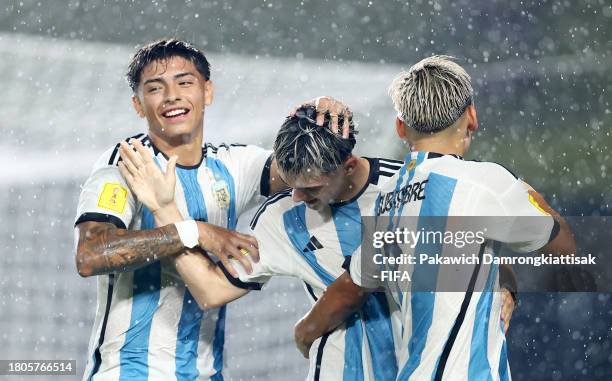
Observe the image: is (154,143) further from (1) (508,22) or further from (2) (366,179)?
(1) (508,22)

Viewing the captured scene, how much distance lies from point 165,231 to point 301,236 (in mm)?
454

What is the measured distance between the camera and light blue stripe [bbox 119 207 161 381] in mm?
3217

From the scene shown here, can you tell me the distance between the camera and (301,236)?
9.84 ft

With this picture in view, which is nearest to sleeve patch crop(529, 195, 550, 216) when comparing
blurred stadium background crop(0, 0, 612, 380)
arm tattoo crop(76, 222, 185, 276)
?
arm tattoo crop(76, 222, 185, 276)

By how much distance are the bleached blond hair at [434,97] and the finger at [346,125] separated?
0.90 feet

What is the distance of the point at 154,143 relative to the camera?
340 cm

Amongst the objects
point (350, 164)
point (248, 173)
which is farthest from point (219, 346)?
point (350, 164)

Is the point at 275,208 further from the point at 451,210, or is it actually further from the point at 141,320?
the point at 451,210

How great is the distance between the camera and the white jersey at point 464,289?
7.83 feet

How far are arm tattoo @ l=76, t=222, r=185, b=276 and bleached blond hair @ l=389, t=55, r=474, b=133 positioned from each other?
913mm

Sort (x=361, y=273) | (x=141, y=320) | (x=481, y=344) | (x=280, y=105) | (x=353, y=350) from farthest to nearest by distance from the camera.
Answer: (x=280, y=105) < (x=141, y=320) < (x=353, y=350) < (x=361, y=273) < (x=481, y=344)

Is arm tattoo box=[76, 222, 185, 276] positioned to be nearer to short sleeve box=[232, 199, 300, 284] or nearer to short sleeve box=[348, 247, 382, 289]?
short sleeve box=[232, 199, 300, 284]

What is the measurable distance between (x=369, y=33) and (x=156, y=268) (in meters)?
3.24

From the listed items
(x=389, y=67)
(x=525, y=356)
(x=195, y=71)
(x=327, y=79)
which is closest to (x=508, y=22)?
(x=389, y=67)
